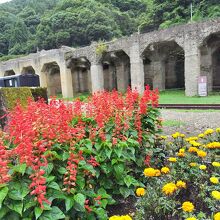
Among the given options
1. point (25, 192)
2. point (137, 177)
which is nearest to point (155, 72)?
point (137, 177)

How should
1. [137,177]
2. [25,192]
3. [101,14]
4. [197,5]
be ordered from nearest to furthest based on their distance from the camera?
[25,192] → [137,177] → [197,5] → [101,14]

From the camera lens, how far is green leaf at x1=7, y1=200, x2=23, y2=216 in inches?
75.2

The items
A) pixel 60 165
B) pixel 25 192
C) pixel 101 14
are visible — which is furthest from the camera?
pixel 101 14

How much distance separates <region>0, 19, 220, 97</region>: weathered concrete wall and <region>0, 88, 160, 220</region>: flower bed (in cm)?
1811

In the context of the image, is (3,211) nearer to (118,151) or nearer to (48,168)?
(48,168)

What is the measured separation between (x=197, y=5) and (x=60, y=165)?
42.1 m

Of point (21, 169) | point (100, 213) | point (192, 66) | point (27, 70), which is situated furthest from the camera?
point (27, 70)

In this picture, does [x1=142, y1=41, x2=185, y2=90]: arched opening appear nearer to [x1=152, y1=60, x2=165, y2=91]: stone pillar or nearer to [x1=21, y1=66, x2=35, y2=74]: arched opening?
[x1=152, y1=60, x2=165, y2=91]: stone pillar

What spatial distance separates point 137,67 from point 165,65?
31.9 feet

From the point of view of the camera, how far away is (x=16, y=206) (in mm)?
1949

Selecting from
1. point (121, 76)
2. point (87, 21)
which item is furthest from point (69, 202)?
point (87, 21)

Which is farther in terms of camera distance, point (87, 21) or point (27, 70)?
point (87, 21)

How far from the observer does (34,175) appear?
2.03 metres

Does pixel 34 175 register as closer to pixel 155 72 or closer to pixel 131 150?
pixel 131 150
